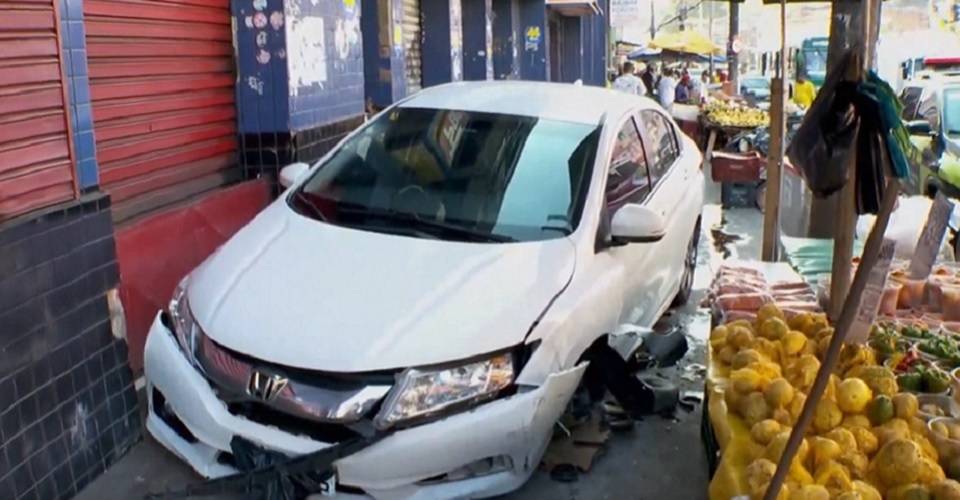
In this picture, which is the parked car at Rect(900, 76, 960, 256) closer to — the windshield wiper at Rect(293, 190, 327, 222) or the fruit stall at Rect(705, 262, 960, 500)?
the fruit stall at Rect(705, 262, 960, 500)

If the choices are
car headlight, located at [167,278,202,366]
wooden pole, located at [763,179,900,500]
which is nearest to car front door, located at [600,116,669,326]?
car headlight, located at [167,278,202,366]

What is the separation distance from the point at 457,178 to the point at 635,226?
921mm

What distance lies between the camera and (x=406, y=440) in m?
3.62

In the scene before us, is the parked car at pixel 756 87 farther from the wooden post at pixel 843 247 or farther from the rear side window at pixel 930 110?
the wooden post at pixel 843 247

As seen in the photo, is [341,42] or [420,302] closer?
[420,302]

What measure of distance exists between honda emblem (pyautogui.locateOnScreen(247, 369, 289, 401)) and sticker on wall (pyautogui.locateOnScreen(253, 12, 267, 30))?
4.08 meters

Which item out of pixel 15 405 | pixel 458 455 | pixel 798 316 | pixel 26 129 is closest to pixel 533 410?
pixel 458 455

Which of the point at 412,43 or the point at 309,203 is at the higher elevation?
the point at 412,43

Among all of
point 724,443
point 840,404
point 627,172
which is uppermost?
point 627,172

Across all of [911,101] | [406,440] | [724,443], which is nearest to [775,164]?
[724,443]

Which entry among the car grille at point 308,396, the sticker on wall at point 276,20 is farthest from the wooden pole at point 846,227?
the sticker on wall at point 276,20

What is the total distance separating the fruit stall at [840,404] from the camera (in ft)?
Answer: 10.1

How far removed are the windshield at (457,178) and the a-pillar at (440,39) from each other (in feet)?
27.3

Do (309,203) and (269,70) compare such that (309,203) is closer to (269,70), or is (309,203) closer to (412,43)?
(269,70)
